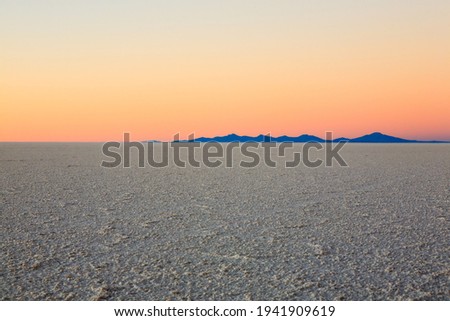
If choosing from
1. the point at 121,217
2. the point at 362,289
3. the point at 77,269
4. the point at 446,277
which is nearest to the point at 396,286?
the point at 362,289

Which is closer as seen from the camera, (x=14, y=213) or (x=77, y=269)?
(x=77, y=269)

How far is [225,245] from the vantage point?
13.6 ft

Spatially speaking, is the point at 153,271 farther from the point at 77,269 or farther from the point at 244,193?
the point at 244,193

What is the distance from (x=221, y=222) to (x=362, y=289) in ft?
7.81

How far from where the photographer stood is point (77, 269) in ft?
11.3

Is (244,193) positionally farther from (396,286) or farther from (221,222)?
(396,286)

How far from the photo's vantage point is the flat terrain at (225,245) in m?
3.05

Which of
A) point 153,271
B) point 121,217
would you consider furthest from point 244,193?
point 153,271

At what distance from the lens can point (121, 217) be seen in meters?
5.53

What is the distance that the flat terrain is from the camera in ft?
10.0
